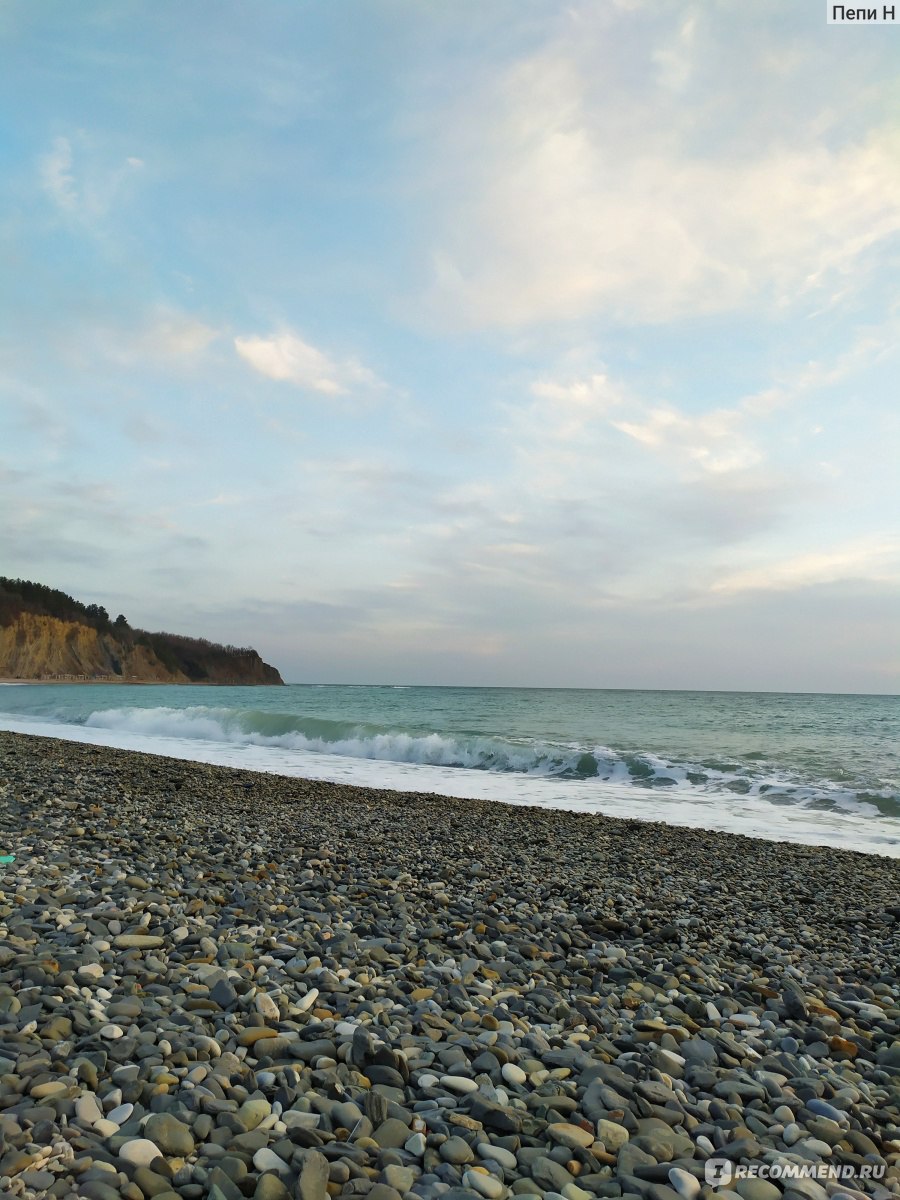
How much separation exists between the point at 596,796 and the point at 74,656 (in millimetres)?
124052

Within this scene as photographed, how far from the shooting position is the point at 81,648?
396 feet

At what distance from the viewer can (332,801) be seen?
1240 cm

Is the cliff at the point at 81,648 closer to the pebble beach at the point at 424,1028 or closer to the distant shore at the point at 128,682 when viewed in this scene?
the distant shore at the point at 128,682

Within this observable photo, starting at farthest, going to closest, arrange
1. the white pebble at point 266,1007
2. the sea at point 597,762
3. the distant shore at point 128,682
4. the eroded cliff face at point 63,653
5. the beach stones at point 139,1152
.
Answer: the eroded cliff face at point 63,653
the distant shore at point 128,682
the sea at point 597,762
the white pebble at point 266,1007
the beach stones at point 139,1152

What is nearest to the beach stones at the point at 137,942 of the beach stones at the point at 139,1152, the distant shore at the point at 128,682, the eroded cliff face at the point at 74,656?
the beach stones at the point at 139,1152

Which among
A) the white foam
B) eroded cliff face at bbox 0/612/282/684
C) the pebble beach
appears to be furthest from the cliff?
the pebble beach

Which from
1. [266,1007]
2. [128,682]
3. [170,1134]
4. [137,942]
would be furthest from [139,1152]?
[128,682]

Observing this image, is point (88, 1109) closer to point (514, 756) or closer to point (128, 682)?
point (514, 756)

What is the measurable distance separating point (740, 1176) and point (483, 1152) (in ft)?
3.23

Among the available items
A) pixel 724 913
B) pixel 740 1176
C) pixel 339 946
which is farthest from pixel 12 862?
pixel 724 913

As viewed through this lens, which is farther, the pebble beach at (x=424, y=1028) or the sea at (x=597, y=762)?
the sea at (x=597, y=762)

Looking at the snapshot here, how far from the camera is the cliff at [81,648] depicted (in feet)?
366

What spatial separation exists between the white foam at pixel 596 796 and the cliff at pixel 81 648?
10418 centimetres

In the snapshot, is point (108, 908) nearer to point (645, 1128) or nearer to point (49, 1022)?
point (49, 1022)
